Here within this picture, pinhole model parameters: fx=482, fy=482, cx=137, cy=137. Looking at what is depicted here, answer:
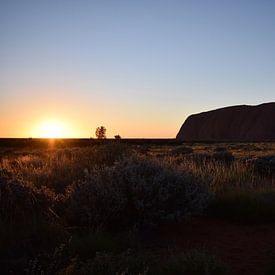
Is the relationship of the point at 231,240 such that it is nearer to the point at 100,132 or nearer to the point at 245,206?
the point at 245,206

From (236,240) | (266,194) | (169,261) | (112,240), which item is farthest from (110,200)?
(266,194)

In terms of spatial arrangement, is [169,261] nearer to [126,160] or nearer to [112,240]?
[112,240]

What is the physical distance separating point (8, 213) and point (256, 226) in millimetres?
4239

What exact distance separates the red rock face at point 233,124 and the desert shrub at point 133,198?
359ft

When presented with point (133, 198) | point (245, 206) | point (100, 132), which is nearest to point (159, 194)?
point (133, 198)

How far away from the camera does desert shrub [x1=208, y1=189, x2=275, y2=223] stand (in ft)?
29.4

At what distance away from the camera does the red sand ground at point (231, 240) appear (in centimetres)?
628

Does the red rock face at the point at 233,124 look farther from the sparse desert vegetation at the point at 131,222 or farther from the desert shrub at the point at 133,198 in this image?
the desert shrub at the point at 133,198

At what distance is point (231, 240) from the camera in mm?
7492

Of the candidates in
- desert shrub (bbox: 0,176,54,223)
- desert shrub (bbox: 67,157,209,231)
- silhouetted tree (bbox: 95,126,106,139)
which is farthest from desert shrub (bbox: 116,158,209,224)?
silhouetted tree (bbox: 95,126,106,139)

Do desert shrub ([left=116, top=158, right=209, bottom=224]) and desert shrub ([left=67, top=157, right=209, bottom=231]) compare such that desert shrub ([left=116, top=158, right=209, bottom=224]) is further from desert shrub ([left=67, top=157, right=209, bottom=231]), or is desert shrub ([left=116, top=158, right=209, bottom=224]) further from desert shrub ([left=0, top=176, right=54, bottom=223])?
desert shrub ([left=0, top=176, right=54, bottom=223])

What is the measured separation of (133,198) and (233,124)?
404 feet

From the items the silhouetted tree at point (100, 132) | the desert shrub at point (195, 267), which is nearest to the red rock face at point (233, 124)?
the silhouetted tree at point (100, 132)

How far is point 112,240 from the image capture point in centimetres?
680
